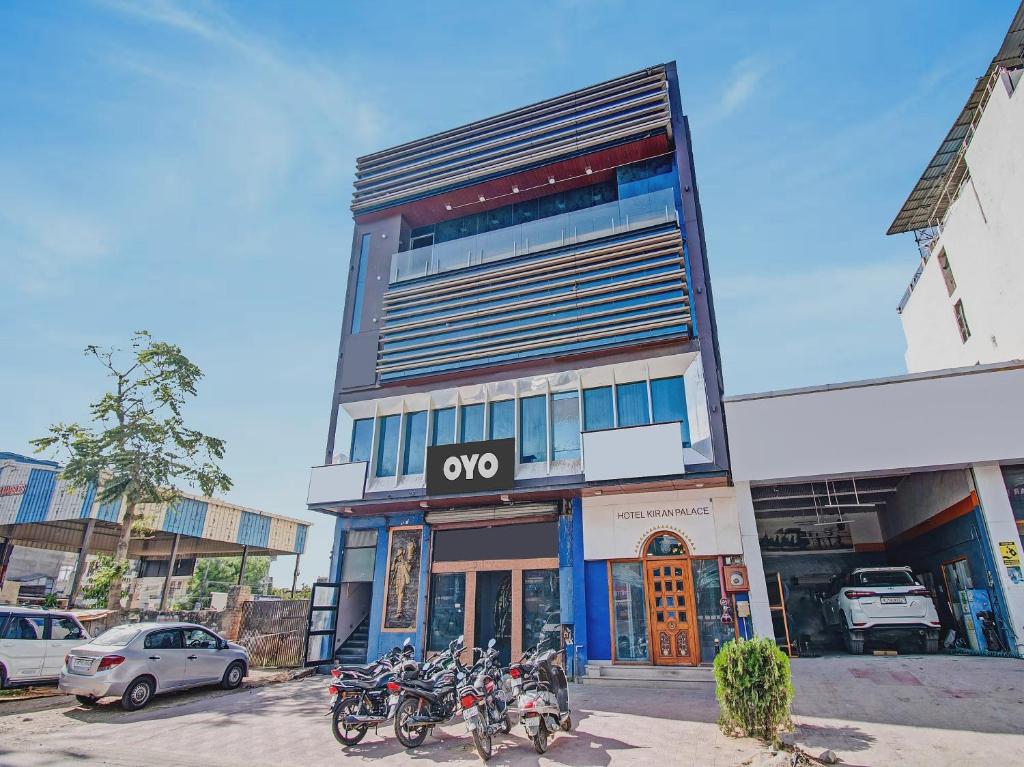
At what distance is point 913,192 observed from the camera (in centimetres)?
2189

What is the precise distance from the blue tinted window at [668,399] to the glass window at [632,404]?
0.22 m

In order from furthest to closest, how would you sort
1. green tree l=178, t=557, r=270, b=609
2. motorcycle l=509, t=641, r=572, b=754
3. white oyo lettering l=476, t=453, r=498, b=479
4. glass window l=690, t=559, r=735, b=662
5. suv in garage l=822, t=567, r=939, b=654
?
1. green tree l=178, t=557, r=270, b=609
2. white oyo lettering l=476, t=453, r=498, b=479
3. glass window l=690, t=559, r=735, b=662
4. suv in garage l=822, t=567, r=939, b=654
5. motorcycle l=509, t=641, r=572, b=754

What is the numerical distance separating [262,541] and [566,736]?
24.7 meters

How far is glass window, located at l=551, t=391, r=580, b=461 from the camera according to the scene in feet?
48.2

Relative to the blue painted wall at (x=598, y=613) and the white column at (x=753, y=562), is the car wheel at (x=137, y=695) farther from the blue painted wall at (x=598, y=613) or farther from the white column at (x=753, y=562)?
the white column at (x=753, y=562)

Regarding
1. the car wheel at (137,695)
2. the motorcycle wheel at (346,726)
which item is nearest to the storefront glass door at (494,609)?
the motorcycle wheel at (346,726)

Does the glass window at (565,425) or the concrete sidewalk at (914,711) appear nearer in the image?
the concrete sidewalk at (914,711)

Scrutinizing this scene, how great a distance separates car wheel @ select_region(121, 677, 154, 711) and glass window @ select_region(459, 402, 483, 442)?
873 centimetres

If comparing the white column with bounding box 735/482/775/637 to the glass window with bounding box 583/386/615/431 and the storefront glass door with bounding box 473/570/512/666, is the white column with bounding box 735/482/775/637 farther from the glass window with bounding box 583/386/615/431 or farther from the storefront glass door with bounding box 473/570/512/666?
the storefront glass door with bounding box 473/570/512/666

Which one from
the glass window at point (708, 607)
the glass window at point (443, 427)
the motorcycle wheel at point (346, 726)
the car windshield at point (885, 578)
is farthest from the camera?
the glass window at point (443, 427)

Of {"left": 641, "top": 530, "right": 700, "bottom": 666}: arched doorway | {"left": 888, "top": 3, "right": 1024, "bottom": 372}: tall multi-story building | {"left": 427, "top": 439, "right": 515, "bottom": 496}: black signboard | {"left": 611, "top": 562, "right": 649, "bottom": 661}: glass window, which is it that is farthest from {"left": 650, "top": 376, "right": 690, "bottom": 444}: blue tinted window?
{"left": 888, "top": 3, "right": 1024, "bottom": 372}: tall multi-story building

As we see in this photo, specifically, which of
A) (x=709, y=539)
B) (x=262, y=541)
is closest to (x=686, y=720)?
(x=709, y=539)

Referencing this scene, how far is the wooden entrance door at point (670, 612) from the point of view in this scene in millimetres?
12359

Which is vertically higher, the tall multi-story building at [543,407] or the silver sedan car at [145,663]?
the tall multi-story building at [543,407]
